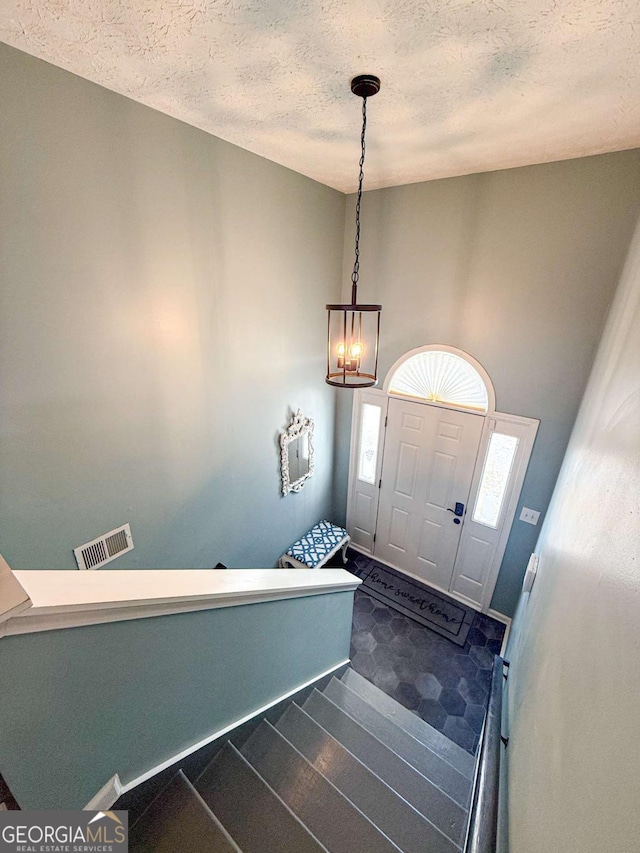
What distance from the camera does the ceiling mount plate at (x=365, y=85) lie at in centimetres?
163

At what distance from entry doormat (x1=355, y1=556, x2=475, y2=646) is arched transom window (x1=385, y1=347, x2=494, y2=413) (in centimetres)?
210

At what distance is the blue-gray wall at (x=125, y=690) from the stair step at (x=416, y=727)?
0.95 meters

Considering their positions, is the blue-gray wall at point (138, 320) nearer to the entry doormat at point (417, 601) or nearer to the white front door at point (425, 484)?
the white front door at point (425, 484)

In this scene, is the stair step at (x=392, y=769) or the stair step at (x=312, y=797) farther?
the stair step at (x=392, y=769)

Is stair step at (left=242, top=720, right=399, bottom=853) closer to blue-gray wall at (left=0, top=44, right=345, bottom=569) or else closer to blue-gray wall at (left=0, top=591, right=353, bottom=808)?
blue-gray wall at (left=0, top=591, right=353, bottom=808)

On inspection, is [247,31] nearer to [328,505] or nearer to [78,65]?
[78,65]

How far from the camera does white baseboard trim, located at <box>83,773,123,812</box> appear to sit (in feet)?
3.77

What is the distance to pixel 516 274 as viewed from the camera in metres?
2.89

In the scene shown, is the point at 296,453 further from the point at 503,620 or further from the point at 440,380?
the point at 503,620

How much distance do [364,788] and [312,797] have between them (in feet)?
0.90

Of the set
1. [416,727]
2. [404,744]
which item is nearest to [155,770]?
[404,744]

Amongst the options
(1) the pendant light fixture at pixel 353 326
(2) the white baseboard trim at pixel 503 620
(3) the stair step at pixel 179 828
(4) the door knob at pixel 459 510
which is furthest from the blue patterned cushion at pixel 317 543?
(3) the stair step at pixel 179 828

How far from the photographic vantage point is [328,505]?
4.55 m

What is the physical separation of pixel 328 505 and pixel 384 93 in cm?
384
